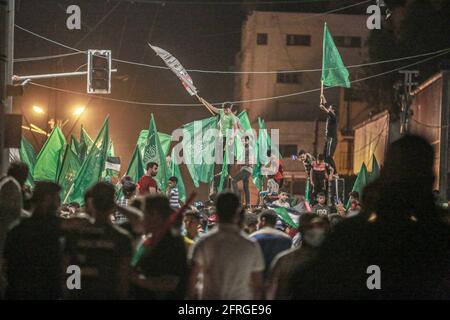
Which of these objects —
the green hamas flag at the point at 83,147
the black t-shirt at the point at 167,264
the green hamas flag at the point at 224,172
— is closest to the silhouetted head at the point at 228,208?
the black t-shirt at the point at 167,264

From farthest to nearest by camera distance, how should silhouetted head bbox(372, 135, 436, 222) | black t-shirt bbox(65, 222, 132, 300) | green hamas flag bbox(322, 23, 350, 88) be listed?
1. green hamas flag bbox(322, 23, 350, 88)
2. black t-shirt bbox(65, 222, 132, 300)
3. silhouetted head bbox(372, 135, 436, 222)

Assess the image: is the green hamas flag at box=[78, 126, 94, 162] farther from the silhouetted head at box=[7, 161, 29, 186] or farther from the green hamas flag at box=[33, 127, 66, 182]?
the silhouetted head at box=[7, 161, 29, 186]

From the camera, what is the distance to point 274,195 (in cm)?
2266

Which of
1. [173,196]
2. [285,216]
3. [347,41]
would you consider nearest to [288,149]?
[347,41]

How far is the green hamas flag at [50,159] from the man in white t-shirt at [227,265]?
484 inches

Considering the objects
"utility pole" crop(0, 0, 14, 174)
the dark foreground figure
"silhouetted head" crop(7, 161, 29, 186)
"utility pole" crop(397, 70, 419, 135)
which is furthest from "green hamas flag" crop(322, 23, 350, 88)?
the dark foreground figure

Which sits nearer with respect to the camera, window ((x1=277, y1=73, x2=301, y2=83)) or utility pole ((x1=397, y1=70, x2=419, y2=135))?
utility pole ((x1=397, y1=70, x2=419, y2=135))

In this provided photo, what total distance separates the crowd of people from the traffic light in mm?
11355

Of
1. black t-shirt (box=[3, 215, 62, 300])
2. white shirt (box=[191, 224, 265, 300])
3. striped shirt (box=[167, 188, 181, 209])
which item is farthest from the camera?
striped shirt (box=[167, 188, 181, 209])

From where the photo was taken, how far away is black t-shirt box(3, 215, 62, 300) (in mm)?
6855

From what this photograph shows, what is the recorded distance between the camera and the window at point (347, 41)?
174 ft

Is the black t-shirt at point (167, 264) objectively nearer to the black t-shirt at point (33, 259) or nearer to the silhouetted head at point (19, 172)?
the black t-shirt at point (33, 259)

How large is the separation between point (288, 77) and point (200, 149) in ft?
96.6
